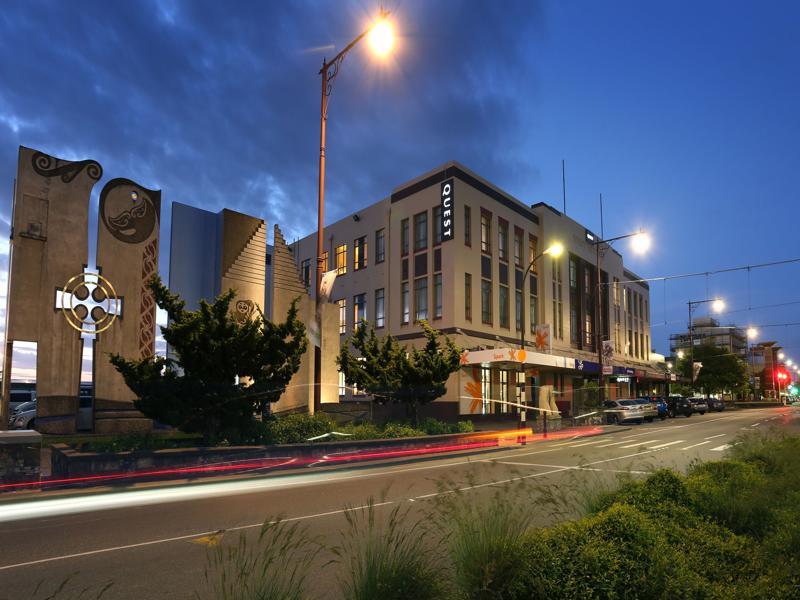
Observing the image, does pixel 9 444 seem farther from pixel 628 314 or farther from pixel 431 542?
pixel 628 314

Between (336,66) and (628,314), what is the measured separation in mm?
53921

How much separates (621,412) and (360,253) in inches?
858

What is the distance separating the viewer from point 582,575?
3852 millimetres

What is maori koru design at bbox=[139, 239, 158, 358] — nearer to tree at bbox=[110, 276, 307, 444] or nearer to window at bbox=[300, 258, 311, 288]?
tree at bbox=[110, 276, 307, 444]

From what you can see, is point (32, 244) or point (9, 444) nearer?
point (9, 444)

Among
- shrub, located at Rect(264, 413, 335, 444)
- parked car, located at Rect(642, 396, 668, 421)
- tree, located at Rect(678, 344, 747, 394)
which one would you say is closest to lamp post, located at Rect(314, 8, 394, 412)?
shrub, located at Rect(264, 413, 335, 444)

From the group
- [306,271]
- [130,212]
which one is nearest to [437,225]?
[306,271]

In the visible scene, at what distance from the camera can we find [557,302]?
1802 inches

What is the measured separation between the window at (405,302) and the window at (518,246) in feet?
28.0

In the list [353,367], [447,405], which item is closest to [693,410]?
[447,405]

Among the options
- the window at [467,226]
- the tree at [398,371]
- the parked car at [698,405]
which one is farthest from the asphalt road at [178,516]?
the parked car at [698,405]

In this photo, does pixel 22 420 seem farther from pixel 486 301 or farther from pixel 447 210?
pixel 486 301

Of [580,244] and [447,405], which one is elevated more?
[580,244]

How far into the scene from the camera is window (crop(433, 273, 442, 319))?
36.0 metres
